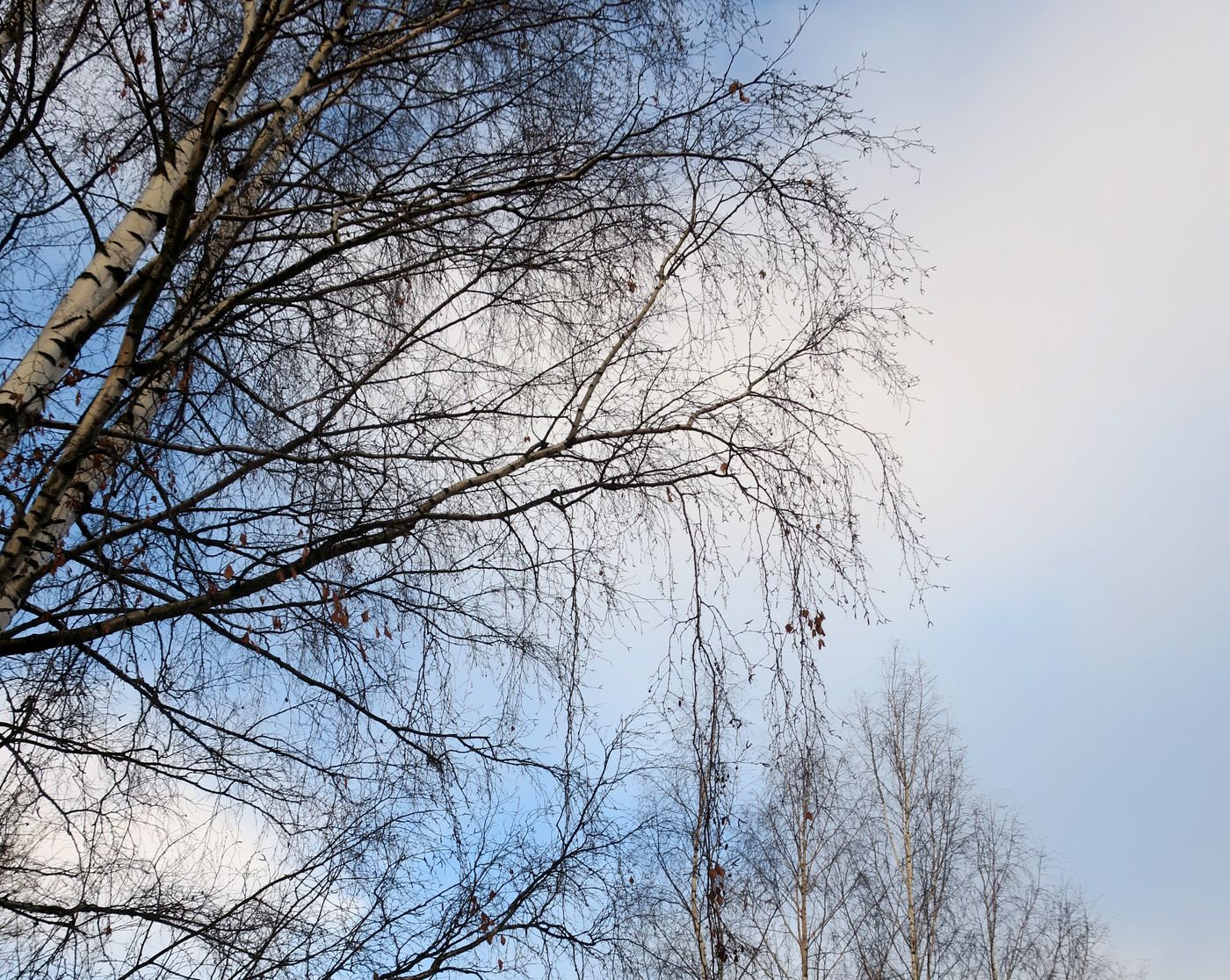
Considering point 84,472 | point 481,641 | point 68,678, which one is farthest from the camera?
point 481,641

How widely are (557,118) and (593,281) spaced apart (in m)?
0.72

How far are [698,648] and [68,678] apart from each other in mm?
2068

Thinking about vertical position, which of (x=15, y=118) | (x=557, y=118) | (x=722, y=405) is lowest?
(x=722, y=405)

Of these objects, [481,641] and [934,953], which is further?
[934,953]

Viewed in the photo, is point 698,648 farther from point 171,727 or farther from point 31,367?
point 31,367

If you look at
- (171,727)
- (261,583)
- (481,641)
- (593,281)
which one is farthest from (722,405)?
(171,727)

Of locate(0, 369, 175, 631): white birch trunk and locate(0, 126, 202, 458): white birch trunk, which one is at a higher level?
locate(0, 126, 202, 458): white birch trunk

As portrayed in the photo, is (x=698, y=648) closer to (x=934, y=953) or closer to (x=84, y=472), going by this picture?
(x=84, y=472)

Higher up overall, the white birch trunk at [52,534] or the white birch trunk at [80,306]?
the white birch trunk at [80,306]

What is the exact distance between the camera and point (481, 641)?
3748 mm

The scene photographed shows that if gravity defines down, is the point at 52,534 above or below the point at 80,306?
below

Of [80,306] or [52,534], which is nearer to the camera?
[52,534]

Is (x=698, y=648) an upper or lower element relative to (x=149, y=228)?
lower

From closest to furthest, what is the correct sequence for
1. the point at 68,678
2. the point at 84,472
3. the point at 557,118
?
the point at 84,472
the point at 68,678
the point at 557,118
